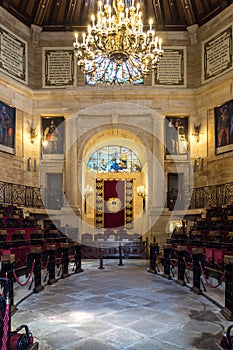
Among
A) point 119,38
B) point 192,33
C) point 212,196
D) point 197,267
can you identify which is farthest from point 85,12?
point 197,267

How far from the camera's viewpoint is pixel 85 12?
17547 mm

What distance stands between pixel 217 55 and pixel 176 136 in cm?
379

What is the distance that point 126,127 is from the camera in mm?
17531

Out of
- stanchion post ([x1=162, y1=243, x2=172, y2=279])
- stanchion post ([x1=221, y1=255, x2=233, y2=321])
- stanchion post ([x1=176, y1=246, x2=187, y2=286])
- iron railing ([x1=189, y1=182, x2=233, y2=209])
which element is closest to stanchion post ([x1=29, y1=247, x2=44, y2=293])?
stanchion post ([x1=176, y1=246, x2=187, y2=286])

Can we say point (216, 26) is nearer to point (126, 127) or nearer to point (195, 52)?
point (195, 52)

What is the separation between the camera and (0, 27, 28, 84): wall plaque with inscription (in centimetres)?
1573

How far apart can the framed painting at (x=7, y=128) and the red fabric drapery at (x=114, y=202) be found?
5.91 meters

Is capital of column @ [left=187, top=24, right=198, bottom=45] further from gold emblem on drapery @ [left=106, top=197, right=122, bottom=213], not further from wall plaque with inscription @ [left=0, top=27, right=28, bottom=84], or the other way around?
gold emblem on drapery @ [left=106, top=197, right=122, bottom=213]

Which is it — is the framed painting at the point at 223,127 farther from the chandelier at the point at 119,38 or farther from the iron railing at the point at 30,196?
the iron railing at the point at 30,196

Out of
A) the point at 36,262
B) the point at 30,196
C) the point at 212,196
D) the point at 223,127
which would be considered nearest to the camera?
the point at 36,262

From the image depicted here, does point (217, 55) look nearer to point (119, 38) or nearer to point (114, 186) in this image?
point (114, 186)

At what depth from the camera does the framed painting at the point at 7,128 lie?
1549 centimetres

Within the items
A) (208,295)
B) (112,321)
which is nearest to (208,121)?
(208,295)

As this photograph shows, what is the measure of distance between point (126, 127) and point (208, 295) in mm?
11194
